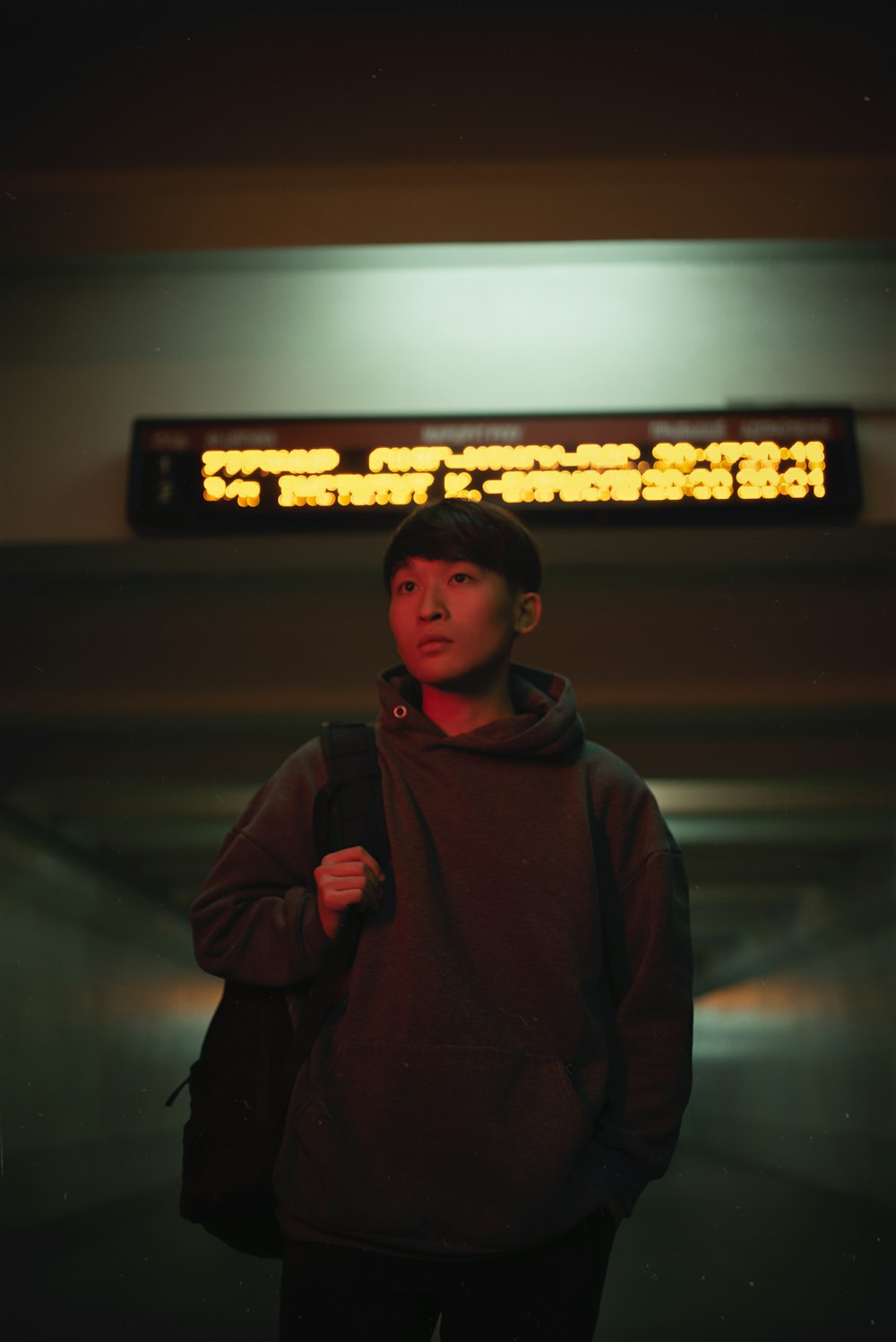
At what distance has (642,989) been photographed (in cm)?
146

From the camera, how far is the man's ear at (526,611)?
5.41 feet

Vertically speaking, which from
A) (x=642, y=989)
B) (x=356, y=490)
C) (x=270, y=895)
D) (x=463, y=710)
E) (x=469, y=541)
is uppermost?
(x=356, y=490)

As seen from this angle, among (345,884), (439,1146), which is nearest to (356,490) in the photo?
(345,884)

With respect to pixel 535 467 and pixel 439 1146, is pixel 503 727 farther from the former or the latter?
pixel 535 467

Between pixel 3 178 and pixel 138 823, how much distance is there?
2975mm

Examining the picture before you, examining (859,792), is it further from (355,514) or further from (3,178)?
→ (3,178)

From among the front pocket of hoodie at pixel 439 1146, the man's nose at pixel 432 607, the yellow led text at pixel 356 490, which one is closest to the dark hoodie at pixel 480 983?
the front pocket of hoodie at pixel 439 1146

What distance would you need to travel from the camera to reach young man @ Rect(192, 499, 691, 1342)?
52.3 inches

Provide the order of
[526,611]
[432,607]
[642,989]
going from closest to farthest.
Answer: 1. [642,989]
2. [432,607]
3. [526,611]

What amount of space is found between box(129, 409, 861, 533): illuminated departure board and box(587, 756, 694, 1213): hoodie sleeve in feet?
5.80

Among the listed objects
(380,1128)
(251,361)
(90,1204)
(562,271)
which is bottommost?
(90,1204)

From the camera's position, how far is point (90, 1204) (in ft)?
17.3

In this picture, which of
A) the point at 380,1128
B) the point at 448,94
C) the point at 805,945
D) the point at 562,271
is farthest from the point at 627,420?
the point at 805,945

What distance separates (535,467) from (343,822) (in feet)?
6.31
